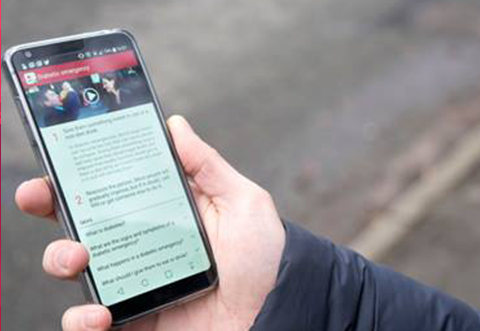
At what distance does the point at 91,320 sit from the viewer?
6.23 ft

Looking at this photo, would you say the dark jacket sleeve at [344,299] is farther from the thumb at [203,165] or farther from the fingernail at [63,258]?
the fingernail at [63,258]

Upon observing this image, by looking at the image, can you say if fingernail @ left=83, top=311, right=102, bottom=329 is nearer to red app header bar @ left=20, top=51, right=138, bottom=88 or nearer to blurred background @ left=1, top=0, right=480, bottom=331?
red app header bar @ left=20, top=51, right=138, bottom=88

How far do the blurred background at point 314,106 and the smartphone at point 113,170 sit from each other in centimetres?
198

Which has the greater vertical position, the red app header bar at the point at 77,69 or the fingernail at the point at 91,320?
the red app header bar at the point at 77,69

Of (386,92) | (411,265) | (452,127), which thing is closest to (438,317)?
(411,265)

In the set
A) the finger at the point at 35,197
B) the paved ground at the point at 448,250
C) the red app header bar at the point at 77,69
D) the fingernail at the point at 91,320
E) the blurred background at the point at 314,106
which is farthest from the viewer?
the blurred background at the point at 314,106

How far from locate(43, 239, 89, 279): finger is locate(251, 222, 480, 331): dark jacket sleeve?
46 centimetres

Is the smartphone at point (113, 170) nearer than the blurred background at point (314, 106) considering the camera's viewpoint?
Yes

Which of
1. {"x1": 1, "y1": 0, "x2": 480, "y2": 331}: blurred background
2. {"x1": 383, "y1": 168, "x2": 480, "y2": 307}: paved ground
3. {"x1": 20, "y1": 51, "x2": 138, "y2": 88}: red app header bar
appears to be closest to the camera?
{"x1": 20, "y1": 51, "x2": 138, "y2": 88}: red app header bar

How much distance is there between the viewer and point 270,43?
6.46 m

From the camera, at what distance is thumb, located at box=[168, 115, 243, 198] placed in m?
2.20

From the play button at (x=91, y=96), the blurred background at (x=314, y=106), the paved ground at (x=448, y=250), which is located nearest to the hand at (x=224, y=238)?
the play button at (x=91, y=96)

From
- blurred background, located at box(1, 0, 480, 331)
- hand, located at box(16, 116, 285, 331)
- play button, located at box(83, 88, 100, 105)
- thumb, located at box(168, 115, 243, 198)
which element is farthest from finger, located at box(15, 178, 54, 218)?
blurred background, located at box(1, 0, 480, 331)

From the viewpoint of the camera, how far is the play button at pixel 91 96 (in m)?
2.17
